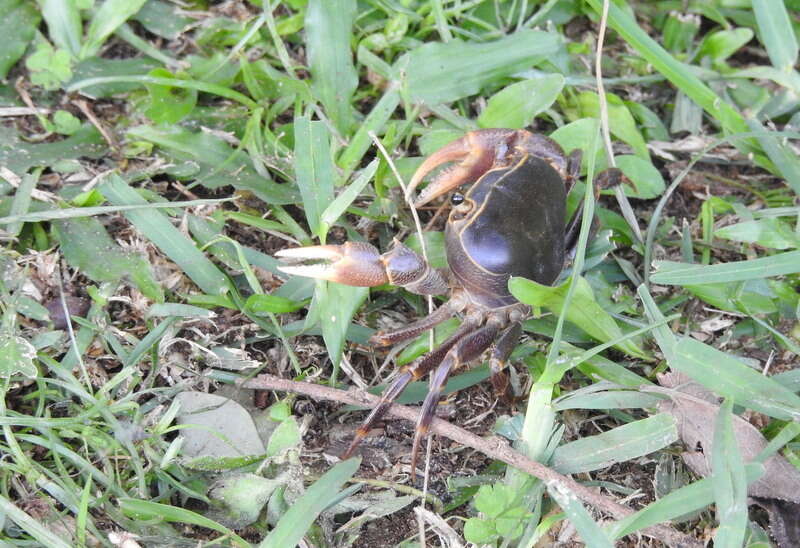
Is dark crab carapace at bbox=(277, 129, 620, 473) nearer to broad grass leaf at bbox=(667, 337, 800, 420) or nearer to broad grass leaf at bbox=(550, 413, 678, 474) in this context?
broad grass leaf at bbox=(550, 413, 678, 474)

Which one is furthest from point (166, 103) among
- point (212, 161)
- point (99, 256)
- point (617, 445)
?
point (617, 445)

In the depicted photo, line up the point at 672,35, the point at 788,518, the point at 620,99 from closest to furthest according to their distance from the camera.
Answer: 1. the point at 788,518
2. the point at 620,99
3. the point at 672,35

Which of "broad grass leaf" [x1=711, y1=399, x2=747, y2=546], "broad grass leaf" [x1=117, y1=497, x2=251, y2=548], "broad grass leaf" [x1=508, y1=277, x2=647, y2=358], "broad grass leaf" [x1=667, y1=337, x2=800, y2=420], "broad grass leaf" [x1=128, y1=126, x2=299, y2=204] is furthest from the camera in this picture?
"broad grass leaf" [x1=128, y1=126, x2=299, y2=204]

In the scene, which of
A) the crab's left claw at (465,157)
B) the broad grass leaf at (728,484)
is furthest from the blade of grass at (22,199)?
the broad grass leaf at (728,484)

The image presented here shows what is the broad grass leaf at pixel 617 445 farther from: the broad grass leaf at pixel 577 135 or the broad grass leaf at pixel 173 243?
the broad grass leaf at pixel 173 243

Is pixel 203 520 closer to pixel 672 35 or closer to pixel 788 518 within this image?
pixel 788 518

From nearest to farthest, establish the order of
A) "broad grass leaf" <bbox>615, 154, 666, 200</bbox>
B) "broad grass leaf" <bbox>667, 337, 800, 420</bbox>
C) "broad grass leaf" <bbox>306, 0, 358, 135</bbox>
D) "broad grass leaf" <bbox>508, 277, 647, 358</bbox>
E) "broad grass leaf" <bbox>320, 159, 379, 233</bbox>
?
"broad grass leaf" <bbox>667, 337, 800, 420</bbox> < "broad grass leaf" <bbox>508, 277, 647, 358</bbox> < "broad grass leaf" <bbox>320, 159, 379, 233</bbox> < "broad grass leaf" <bbox>306, 0, 358, 135</bbox> < "broad grass leaf" <bbox>615, 154, 666, 200</bbox>

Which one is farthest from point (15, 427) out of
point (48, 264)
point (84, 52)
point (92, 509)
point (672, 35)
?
point (672, 35)

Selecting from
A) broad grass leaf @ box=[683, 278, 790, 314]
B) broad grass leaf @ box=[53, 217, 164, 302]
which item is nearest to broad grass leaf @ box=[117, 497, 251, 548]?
broad grass leaf @ box=[53, 217, 164, 302]
